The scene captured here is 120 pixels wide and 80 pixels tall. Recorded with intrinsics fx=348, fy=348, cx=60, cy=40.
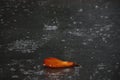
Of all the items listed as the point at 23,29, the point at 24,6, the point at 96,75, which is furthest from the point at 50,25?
the point at 96,75

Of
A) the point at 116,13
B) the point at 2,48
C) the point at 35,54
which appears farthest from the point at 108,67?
the point at 116,13

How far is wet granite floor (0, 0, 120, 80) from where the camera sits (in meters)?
3.20

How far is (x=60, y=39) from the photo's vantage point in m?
4.39

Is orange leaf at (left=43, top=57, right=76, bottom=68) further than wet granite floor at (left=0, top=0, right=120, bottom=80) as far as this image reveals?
Yes

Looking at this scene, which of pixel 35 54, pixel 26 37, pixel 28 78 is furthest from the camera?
pixel 26 37

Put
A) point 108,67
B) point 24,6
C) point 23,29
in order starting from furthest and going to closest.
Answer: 1. point 24,6
2. point 23,29
3. point 108,67

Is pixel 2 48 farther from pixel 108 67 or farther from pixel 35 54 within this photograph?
pixel 108 67

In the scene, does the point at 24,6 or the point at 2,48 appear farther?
the point at 24,6

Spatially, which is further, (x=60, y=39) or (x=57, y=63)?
(x=60, y=39)

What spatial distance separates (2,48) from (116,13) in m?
2.70

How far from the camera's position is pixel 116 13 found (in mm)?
6039

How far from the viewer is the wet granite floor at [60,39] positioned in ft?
10.5

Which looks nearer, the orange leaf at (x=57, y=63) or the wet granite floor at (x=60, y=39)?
the wet granite floor at (x=60, y=39)

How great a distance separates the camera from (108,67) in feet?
10.8
